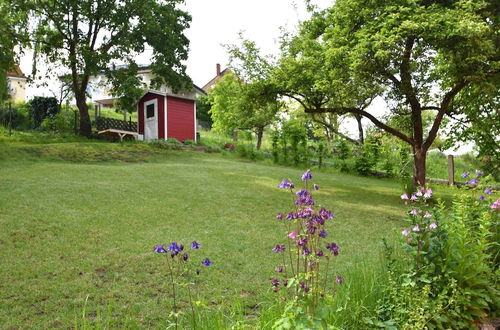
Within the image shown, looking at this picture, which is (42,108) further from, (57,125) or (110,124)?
(110,124)

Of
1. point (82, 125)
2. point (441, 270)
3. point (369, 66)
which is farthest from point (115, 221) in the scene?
point (82, 125)

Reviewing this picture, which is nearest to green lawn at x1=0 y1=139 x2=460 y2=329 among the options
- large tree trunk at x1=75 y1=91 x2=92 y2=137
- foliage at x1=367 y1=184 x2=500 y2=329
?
foliage at x1=367 y1=184 x2=500 y2=329

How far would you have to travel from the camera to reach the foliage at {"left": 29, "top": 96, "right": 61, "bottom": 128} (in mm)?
28453

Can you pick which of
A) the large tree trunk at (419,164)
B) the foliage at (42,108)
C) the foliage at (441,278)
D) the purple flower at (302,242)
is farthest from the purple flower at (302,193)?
the foliage at (42,108)

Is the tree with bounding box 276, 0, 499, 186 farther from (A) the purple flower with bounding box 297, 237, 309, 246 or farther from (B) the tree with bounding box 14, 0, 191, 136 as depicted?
(B) the tree with bounding box 14, 0, 191, 136

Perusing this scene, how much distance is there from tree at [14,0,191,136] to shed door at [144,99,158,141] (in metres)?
2.32

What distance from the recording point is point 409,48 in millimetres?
11258

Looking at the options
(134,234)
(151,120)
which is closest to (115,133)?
(151,120)

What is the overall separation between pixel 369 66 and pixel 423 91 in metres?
3.78

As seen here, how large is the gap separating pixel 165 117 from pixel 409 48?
709 inches

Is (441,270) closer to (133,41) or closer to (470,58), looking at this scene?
(470,58)

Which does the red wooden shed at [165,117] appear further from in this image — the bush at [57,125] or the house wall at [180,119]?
the bush at [57,125]

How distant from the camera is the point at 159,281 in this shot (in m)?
4.80

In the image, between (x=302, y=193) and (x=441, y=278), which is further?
(x=441, y=278)
